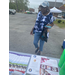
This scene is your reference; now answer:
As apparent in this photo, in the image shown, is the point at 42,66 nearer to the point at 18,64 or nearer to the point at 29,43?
the point at 18,64

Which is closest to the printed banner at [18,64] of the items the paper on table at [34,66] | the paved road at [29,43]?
the paper on table at [34,66]

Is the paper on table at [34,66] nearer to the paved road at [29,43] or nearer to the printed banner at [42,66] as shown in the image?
the printed banner at [42,66]

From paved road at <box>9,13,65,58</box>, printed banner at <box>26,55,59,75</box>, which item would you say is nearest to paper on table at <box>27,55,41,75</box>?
printed banner at <box>26,55,59,75</box>

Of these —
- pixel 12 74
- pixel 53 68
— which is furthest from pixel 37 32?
pixel 12 74

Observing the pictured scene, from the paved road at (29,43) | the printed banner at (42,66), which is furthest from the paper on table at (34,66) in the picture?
the paved road at (29,43)

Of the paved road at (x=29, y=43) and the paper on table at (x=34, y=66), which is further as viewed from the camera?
the paved road at (x=29, y=43)

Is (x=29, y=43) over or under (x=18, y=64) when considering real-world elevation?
over

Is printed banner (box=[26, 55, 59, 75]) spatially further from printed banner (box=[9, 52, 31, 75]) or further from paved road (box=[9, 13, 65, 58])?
paved road (box=[9, 13, 65, 58])

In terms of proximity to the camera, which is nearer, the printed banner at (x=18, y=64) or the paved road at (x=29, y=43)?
the printed banner at (x=18, y=64)

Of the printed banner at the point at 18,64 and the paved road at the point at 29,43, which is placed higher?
the paved road at the point at 29,43

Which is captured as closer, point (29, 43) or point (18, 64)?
point (18, 64)

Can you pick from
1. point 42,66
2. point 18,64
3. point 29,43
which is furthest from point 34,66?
point 29,43
